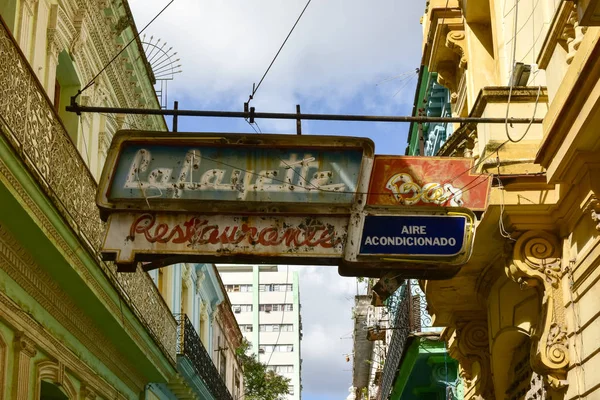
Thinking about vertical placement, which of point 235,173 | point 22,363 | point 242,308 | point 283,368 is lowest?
point 22,363

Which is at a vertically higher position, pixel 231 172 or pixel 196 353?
pixel 196 353

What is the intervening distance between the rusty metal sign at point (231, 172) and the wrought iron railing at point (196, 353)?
1034 centimetres

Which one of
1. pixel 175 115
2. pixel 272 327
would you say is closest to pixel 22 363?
pixel 175 115

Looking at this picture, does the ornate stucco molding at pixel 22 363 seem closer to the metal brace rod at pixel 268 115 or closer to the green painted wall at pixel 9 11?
the metal brace rod at pixel 268 115

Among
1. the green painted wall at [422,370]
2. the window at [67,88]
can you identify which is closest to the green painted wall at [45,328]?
the window at [67,88]

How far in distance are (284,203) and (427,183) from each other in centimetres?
121

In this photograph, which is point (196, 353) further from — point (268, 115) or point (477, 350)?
point (268, 115)

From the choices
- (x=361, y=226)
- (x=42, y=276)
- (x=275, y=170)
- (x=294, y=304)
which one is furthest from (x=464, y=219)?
(x=294, y=304)

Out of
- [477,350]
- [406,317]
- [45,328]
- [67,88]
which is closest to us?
[45,328]

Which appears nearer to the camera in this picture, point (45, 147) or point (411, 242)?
point (411, 242)

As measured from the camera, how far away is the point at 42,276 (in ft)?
32.3

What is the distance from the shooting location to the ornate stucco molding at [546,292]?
795cm

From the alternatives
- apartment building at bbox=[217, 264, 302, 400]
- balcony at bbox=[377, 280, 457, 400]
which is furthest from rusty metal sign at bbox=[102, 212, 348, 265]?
apartment building at bbox=[217, 264, 302, 400]

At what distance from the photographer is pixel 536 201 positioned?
8.09 meters
